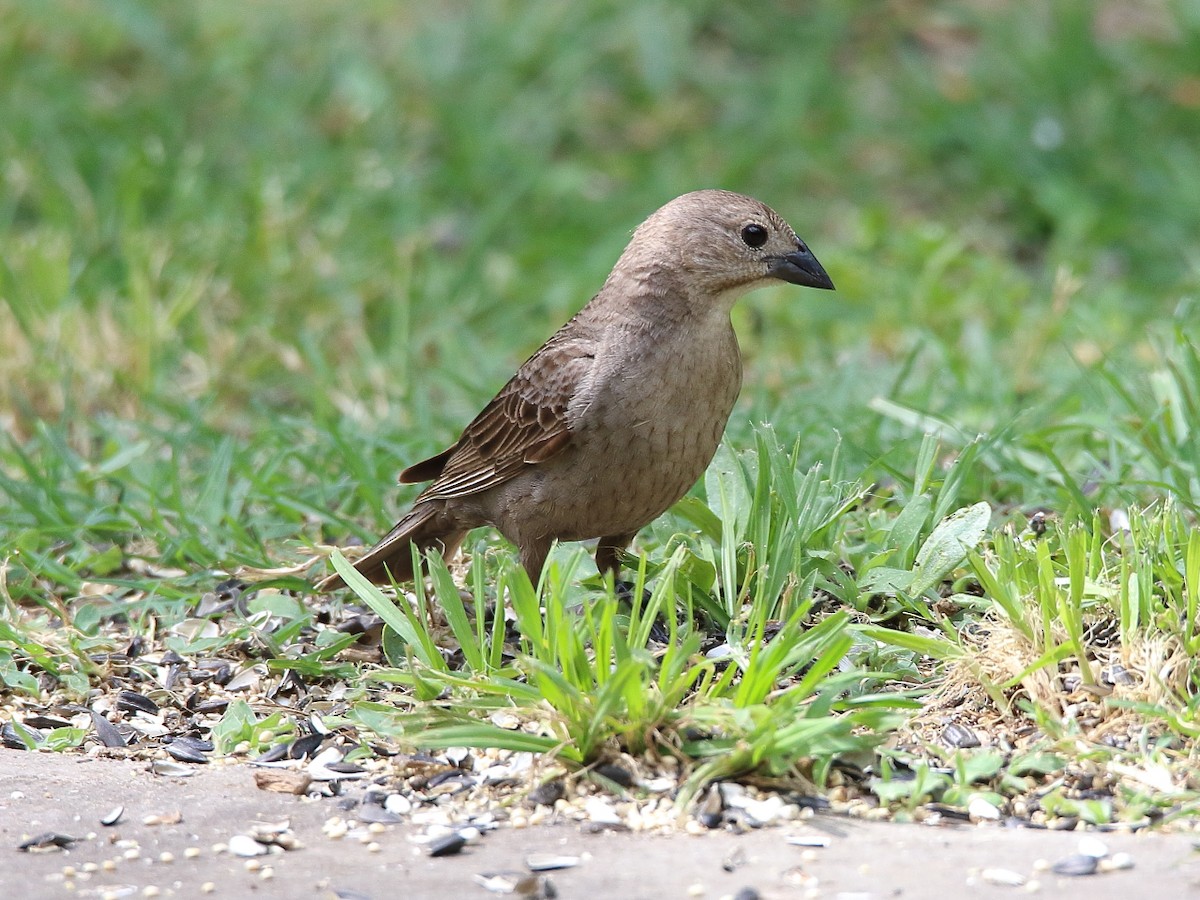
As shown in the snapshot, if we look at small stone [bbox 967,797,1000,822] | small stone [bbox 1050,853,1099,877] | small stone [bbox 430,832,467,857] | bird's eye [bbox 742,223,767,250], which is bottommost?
small stone [bbox 430,832,467,857]

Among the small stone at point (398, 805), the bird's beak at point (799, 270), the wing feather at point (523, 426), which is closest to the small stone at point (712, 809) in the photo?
the small stone at point (398, 805)

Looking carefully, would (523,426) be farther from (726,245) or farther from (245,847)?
(245,847)

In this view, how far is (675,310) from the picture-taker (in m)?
3.99

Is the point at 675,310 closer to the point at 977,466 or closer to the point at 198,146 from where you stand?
the point at 977,466

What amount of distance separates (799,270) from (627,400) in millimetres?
623

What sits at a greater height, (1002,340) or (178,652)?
(1002,340)

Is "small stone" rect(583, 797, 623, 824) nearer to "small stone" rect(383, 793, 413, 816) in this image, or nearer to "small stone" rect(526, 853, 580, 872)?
"small stone" rect(526, 853, 580, 872)

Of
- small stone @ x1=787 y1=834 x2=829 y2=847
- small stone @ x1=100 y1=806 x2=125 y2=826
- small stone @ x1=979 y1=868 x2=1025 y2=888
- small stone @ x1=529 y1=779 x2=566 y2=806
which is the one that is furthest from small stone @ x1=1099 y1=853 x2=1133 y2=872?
small stone @ x1=100 y1=806 x2=125 y2=826

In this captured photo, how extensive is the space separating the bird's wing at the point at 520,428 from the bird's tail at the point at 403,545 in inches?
2.7

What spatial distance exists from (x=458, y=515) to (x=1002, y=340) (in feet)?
9.77

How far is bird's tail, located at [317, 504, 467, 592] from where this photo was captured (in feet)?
14.1

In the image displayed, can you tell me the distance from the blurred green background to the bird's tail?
1.27 feet

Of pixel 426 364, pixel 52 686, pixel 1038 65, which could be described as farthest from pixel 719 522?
pixel 1038 65

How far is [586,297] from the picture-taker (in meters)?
7.19
